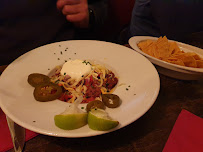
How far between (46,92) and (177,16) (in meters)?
2.52

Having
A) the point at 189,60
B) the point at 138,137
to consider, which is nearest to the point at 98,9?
the point at 189,60

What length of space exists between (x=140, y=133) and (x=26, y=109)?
782 millimetres

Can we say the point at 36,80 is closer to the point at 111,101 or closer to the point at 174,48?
the point at 111,101

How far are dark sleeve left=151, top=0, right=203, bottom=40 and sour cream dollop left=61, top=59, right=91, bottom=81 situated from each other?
1704mm

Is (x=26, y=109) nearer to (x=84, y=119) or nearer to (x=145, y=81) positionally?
(x=84, y=119)

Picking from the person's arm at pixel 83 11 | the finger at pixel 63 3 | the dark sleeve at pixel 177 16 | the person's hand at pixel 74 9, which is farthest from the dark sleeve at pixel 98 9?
the dark sleeve at pixel 177 16

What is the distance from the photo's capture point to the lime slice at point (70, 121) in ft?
3.56

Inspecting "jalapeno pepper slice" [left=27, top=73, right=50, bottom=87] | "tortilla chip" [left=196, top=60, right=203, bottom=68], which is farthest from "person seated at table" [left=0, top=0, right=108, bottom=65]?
"tortilla chip" [left=196, top=60, right=203, bottom=68]

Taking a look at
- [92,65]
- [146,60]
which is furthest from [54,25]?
[146,60]

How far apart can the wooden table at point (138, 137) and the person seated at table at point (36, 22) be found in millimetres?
1457

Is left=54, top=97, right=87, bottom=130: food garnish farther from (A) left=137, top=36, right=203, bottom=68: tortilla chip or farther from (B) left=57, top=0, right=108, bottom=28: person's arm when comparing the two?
(B) left=57, top=0, right=108, bottom=28: person's arm

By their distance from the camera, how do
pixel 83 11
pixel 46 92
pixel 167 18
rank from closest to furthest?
pixel 46 92, pixel 83 11, pixel 167 18

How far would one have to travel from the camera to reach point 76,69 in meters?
1.83

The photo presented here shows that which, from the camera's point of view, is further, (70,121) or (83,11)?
(83,11)
